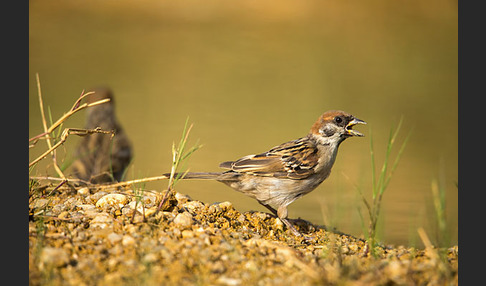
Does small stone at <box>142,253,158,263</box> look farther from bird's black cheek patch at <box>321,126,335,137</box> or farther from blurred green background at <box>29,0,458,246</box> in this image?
bird's black cheek patch at <box>321,126,335,137</box>

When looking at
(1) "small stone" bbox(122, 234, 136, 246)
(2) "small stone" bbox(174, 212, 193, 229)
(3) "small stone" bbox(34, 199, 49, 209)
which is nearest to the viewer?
(1) "small stone" bbox(122, 234, 136, 246)

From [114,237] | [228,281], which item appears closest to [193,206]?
[114,237]

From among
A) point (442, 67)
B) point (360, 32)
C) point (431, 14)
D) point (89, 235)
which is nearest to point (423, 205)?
point (89, 235)

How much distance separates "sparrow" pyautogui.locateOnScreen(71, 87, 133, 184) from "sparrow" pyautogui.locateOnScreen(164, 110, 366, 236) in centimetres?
212

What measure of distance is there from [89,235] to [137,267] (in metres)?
0.58

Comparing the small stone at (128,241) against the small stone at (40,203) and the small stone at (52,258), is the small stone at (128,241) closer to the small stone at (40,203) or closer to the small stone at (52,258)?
the small stone at (52,258)

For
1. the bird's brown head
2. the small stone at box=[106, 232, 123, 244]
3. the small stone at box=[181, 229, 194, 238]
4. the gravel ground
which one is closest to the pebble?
the gravel ground

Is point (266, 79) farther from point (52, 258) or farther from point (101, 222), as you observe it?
point (52, 258)

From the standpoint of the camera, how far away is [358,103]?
13320mm

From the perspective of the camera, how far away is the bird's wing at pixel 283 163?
602 centimetres

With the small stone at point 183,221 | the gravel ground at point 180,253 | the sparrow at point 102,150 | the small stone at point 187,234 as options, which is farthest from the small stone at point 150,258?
the sparrow at point 102,150

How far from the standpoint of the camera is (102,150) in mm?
8422

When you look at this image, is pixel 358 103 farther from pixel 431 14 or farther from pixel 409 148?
pixel 431 14

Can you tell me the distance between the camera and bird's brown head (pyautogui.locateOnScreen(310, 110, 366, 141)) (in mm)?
6176
